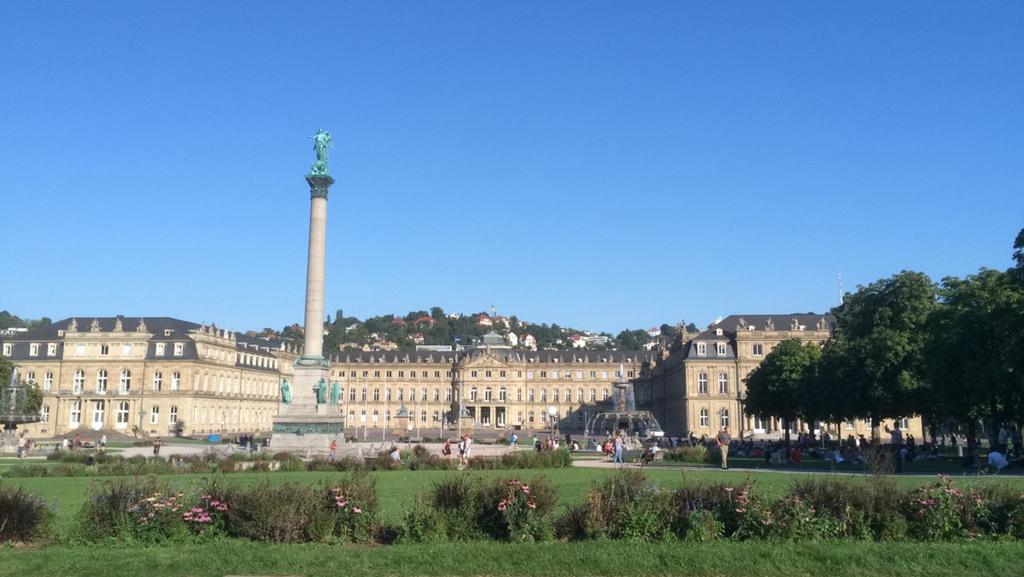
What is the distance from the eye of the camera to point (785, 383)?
232 ft

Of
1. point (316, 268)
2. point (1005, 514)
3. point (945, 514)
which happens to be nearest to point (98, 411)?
point (316, 268)

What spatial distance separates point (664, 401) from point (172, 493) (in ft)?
394

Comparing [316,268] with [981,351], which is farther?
[316,268]

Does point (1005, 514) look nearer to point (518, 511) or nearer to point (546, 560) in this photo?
point (546, 560)

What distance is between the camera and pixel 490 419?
6191 inches

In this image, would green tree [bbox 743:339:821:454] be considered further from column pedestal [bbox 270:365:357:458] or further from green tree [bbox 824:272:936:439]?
column pedestal [bbox 270:365:357:458]

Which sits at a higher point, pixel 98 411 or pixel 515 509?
pixel 98 411

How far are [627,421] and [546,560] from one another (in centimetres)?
8001

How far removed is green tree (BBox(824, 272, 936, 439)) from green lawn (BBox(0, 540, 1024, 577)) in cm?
4122

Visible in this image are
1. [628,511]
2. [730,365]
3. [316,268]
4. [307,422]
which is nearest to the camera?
[628,511]

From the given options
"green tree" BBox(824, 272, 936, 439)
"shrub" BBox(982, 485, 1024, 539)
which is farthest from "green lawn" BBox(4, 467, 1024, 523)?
"green tree" BBox(824, 272, 936, 439)

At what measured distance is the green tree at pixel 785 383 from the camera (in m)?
67.5

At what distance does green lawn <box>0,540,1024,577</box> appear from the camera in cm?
1316

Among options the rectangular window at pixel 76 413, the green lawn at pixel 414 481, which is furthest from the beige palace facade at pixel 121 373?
the green lawn at pixel 414 481
